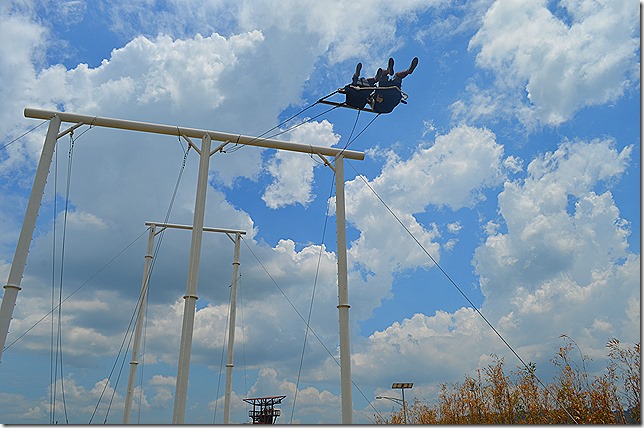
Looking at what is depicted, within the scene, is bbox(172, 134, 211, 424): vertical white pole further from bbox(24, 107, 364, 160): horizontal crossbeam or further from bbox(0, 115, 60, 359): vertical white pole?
bbox(0, 115, 60, 359): vertical white pole

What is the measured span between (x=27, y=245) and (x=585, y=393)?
10.4 m

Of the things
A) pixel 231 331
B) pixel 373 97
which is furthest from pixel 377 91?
pixel 231 331

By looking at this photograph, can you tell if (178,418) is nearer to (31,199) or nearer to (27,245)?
(27,245)

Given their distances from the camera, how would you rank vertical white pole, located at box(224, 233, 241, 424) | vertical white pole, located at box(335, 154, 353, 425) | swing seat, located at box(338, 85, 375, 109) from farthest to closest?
vertical white pole, located at box(224, 233, 241, 424) → swing seat, located at box(338, 85, 375, 109) → vertical white pole, located at box(335, 154, 353, 425)

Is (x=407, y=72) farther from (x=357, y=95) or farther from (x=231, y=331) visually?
(x=231, y=331)

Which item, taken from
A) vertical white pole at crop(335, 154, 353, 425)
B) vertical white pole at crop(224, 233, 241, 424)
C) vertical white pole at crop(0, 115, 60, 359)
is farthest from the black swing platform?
vertical white pole at crop(224, 233, 241, 424)

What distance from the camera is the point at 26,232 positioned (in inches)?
412

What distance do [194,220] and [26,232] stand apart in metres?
3.15

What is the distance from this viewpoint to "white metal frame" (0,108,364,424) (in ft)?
33.0

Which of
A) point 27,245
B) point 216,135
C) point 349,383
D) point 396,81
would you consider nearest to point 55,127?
point 27,245

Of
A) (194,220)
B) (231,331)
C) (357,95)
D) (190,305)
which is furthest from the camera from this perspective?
Answer: (231,331)

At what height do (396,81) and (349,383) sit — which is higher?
(396,81)

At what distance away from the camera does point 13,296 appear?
32.7ft

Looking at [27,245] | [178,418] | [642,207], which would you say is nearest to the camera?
[642,207]
